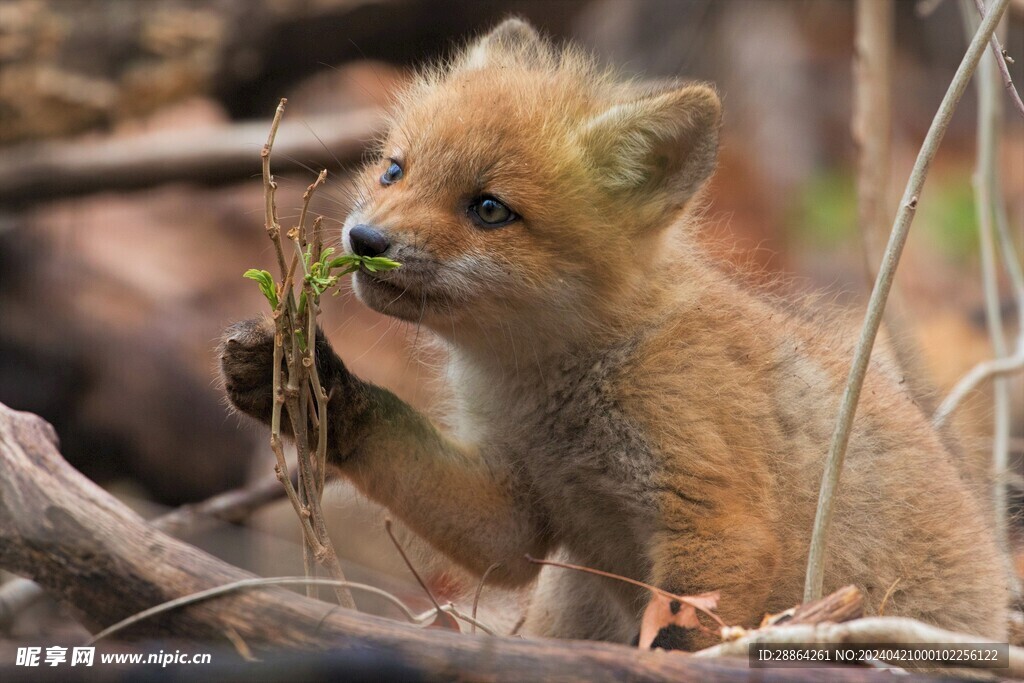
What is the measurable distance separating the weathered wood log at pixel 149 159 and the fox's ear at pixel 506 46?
4223mm

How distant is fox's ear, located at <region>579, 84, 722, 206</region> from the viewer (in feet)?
15.9

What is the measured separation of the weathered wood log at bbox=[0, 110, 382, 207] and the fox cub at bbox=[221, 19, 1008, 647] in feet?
16.9

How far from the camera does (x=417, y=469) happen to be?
4.91 metres

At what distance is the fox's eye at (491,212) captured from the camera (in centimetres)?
471

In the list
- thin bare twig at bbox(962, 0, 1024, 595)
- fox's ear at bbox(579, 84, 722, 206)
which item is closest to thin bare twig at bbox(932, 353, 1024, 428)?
thin bare twig at bbox(962, 0, 1024, 595)

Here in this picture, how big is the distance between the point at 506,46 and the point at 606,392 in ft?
7.03

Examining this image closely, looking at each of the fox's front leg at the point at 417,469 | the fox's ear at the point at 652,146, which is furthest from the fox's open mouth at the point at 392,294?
the fox's ear at the point at 652,146

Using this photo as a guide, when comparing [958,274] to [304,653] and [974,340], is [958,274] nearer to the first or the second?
[974,340]

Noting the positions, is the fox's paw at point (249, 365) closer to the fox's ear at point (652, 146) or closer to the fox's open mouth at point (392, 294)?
the fox's open mouth at point (392, 294)

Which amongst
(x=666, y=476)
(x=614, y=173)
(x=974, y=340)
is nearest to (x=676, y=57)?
(x=974, y=340)

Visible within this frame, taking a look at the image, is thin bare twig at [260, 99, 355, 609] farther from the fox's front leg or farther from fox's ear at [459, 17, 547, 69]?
fox's ear at [459, 17, 547, 69]

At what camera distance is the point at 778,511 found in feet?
15.3

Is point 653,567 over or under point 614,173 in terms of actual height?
under

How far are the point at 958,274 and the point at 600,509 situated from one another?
1216cm
